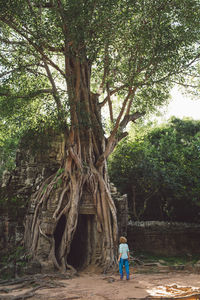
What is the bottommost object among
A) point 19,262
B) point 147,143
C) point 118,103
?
point 19,262

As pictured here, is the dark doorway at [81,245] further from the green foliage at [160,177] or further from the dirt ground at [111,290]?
the green foliage at [160,177]

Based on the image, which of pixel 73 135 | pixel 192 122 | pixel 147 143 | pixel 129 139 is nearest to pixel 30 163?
pixel 73 135

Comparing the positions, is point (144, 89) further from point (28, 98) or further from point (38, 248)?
point (38, 248)

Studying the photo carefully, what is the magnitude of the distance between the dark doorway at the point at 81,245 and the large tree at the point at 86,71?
1.74 ft

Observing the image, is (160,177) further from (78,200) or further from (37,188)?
(37,188)

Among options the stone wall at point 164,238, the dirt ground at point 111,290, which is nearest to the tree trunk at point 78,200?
the dirt ground at point 111,290

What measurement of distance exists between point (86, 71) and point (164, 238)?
8.29 meters

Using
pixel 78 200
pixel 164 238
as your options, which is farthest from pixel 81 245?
pixel 164 238

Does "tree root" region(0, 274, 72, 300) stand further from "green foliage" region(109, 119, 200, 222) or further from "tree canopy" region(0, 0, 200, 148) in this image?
"green foliage" region(109, 119, 200, 222)

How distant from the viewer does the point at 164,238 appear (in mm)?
12070

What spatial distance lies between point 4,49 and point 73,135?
152 inches

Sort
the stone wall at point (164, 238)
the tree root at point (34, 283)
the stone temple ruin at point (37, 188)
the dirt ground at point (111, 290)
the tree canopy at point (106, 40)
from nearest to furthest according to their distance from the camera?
the dirt ground at point (111, 290)
the tree root at point (34, 283)
the tree canopy at point (106, 40)
the stone temple ruin at point (37, 188)
the stone wall at point (164, 238)

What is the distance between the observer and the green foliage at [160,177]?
43.5 feet

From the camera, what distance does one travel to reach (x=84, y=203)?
8844 mm
